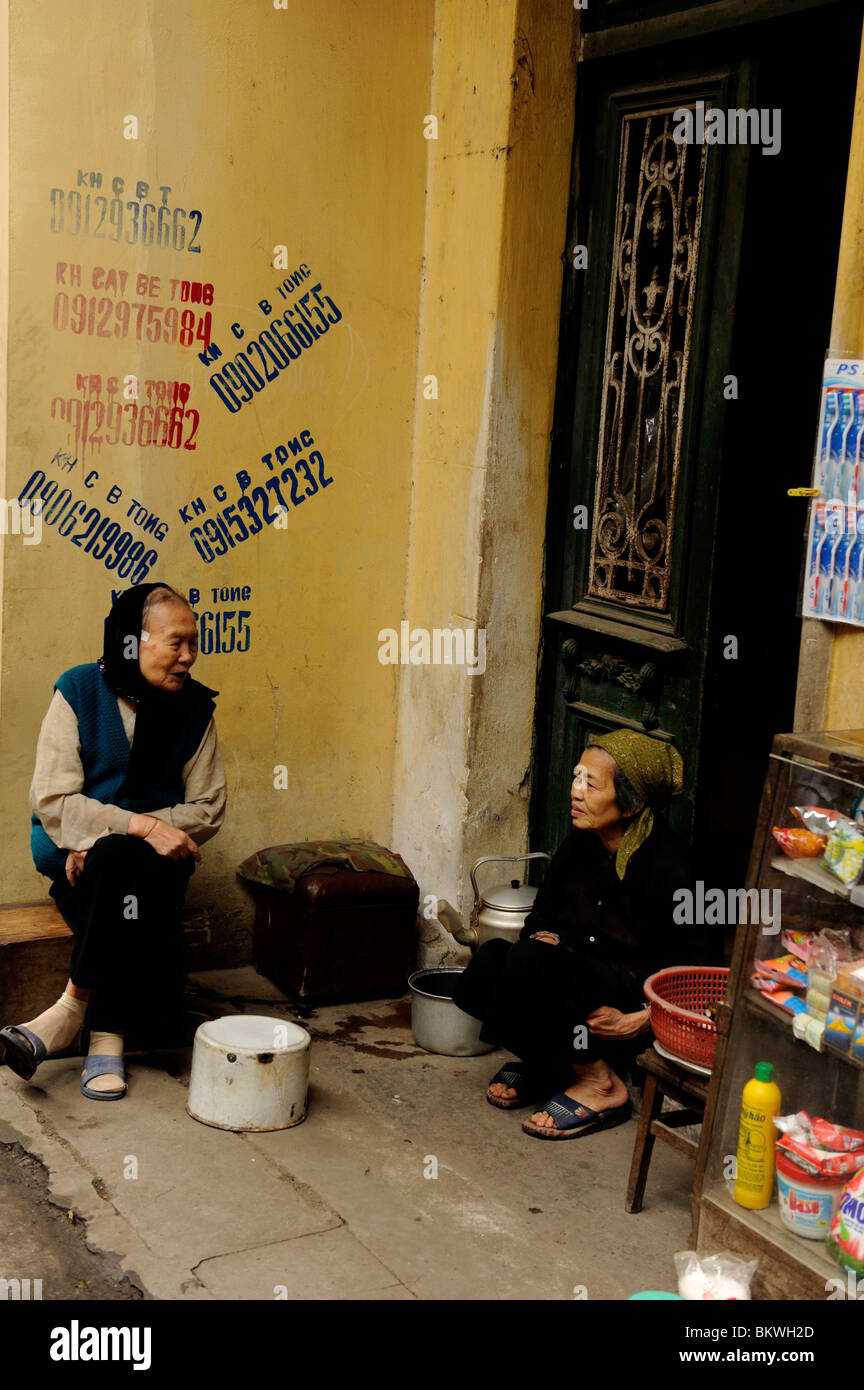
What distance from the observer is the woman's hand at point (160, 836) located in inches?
180

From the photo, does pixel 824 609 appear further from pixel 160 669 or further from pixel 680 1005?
pixel 160 669

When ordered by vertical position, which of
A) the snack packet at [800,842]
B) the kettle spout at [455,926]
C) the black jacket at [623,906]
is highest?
the snack packet at [800,842]

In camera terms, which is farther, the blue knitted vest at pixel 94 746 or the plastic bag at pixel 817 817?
the blue knitted vest at pixel 94 746

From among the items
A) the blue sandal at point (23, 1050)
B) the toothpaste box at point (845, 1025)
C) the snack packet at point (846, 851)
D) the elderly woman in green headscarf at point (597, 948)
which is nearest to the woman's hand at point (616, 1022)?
the elderly woman in green headscarf at point (597, 948)

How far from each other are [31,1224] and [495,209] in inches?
137

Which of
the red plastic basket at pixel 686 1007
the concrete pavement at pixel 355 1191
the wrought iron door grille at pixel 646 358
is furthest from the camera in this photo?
the wrought iron door grille at pixel 646 358

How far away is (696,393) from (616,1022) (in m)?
1.94

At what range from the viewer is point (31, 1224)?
379 cm

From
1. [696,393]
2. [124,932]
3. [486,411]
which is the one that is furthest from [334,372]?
[124,932]

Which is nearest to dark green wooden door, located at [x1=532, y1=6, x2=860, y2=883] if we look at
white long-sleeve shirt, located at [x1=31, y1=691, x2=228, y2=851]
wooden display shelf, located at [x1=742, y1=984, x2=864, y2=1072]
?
wooden display shelf, located at [x1=742, y1=984, x2=864, y2=1072]

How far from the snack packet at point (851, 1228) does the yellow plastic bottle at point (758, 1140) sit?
0.23 meters

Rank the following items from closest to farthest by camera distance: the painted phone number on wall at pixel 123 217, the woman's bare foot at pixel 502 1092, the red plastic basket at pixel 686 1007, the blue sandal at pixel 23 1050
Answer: the red plastic basket at pixel 686 1007 < the blue sandal at pixel 23 1050 < the woman's bare foot at pixel 502 1092 < the painted phone number on wall at pixel 123 217

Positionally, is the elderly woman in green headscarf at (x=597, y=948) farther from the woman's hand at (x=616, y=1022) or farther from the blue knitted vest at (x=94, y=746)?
the blue knitted vest at (x=94, y=746)

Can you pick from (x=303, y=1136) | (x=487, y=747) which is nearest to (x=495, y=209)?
(x=487, y=747)
